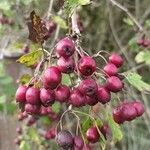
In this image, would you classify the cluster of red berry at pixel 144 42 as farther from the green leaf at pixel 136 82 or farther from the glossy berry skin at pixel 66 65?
the glossy berry skin at pixel 66 65

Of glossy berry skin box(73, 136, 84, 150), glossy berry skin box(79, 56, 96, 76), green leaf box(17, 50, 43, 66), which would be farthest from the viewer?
green leaf box(17, 50, 43, 66)

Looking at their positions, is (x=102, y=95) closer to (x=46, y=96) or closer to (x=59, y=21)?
(x=46, y=96)

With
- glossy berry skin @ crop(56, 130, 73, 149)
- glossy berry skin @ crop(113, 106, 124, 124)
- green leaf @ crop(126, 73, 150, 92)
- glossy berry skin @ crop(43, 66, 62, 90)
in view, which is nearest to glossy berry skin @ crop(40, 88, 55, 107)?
glossy berry skin @ crop(43, 66, 62, 90)

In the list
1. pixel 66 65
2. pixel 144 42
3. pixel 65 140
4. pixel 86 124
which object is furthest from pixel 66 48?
pixel 144 42

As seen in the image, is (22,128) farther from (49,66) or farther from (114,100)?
(49,66)

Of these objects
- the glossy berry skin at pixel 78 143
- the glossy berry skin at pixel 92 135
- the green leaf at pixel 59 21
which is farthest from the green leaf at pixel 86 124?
the green leaf at pixel 59 21

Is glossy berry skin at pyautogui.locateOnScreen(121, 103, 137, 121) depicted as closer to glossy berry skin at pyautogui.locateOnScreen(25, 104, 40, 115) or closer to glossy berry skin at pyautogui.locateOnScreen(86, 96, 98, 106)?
glossy berry skin at pyautogui.locateOnScreen(86, 96, 98, 106)
